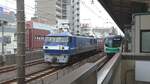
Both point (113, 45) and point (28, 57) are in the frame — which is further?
point (113, 45)

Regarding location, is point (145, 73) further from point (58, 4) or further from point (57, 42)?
point (58, 4)

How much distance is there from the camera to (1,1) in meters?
61.9

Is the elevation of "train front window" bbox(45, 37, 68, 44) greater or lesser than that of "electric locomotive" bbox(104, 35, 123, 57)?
greater

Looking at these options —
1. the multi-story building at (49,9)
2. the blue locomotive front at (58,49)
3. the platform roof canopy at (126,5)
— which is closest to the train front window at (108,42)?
the platform roof canopy at (126,5)

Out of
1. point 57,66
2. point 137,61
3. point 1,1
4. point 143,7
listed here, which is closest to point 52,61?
point 57,66

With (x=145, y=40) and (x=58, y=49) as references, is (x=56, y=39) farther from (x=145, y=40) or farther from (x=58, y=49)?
(x=145, y=40)

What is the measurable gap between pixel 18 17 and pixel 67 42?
19474mm

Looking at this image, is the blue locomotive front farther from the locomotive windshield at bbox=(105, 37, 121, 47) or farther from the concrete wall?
the locomotive windshield at bbox=(105, 37, 121, 47)

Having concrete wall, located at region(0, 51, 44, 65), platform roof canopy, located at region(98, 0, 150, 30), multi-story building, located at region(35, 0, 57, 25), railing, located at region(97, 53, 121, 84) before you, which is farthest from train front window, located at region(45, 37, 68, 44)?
multi-story building, located at region(35, 0, 57, 25)

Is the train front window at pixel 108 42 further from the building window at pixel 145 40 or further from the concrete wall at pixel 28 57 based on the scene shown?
the building window at pixel 145 40

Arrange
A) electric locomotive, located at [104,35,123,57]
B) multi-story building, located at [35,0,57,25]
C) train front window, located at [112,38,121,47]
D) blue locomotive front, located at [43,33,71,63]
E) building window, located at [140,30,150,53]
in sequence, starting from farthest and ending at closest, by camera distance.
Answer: multi-story building, located at [35,0,57,25] < train front window, located at [112,38,121,47] < electric locomotive, located at [104,35,123,57] < blue locomotive front, located at [43,33,71,63] < building window, located at [140,30,150,53]

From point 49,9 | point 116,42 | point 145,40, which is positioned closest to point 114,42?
point 116,42

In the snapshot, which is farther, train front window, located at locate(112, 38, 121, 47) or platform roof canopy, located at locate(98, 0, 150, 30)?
train front window, located at locate(112, 38, 121, 47)

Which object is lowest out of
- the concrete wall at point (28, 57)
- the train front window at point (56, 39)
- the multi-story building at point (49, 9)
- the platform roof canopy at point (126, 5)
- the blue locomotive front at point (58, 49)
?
the concrete wall at point (28, 57)
